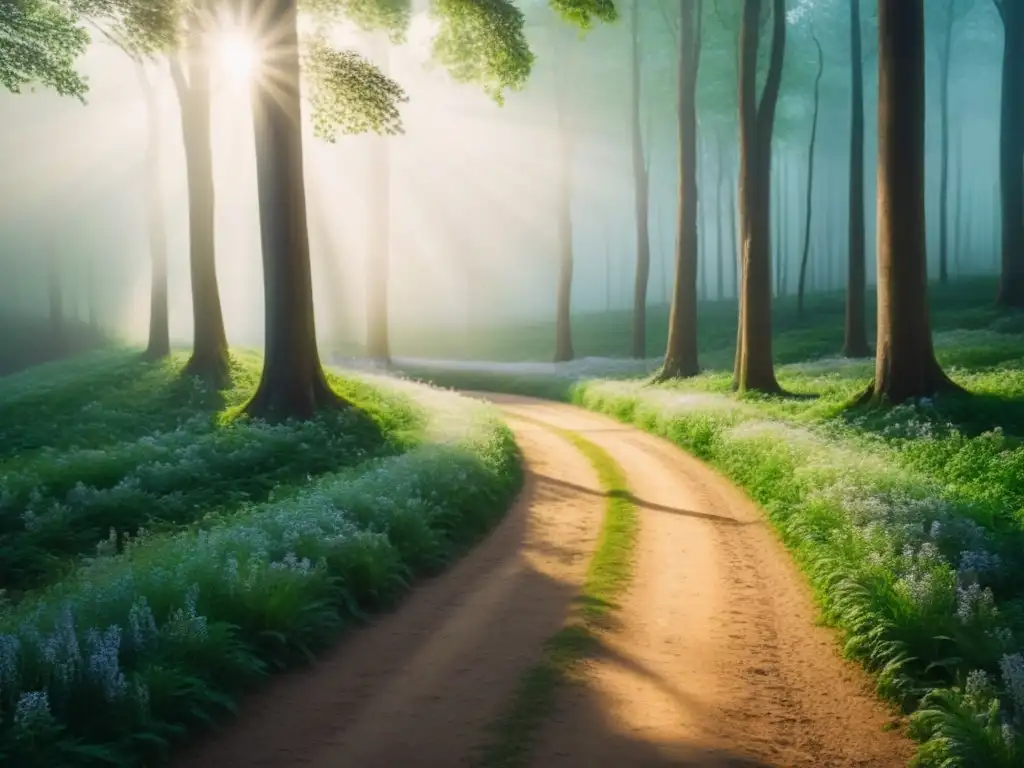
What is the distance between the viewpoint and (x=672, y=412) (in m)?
21.2

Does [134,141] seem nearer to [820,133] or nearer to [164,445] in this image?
[164,445]

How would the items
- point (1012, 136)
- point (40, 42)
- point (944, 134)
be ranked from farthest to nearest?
point (944, 134) < point (1012, 136) < point (40, 42)

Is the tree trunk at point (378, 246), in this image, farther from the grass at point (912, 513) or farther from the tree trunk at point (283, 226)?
the tree trunk at point (283, 226)

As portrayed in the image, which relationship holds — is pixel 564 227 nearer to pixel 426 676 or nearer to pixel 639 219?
pixel 639 219

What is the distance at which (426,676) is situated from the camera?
23.7 ft

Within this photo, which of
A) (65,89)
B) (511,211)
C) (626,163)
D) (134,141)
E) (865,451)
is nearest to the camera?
(865,451)

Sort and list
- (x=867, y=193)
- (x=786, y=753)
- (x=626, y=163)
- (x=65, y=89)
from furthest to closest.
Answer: (x=867, y=193), (x=626, y=163), (x=65, y=89), (x=786, y=753)

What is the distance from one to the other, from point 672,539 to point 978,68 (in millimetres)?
79143

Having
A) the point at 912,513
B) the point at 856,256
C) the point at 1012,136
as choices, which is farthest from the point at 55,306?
the point at 912,513

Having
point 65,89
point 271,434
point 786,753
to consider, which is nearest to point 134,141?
point 65,89

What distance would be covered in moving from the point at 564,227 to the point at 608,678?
35781 millimetres

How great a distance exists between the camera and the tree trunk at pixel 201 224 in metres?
22.9

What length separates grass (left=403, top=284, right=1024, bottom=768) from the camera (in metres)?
6.30

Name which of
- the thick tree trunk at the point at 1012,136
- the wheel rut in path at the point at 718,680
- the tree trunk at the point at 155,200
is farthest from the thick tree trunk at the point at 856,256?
the tree trunk at the point at 155,200
